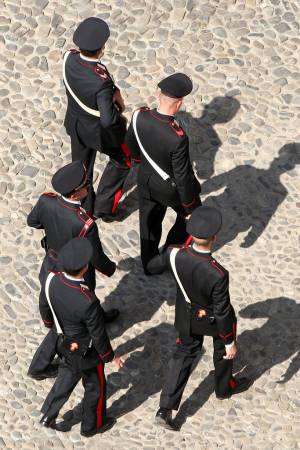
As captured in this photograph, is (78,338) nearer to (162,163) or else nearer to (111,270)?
(111,270)

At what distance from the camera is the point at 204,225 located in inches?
426

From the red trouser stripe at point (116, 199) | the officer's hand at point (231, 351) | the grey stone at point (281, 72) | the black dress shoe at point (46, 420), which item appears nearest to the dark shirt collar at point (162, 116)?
the red trouser stripe at point (116, 199)

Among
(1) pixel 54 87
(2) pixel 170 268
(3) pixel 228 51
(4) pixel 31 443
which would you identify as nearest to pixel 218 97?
(3) pixel 228 51

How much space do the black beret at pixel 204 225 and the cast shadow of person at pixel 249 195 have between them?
94.7 inches

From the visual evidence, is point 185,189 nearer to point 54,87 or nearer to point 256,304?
point 256,304

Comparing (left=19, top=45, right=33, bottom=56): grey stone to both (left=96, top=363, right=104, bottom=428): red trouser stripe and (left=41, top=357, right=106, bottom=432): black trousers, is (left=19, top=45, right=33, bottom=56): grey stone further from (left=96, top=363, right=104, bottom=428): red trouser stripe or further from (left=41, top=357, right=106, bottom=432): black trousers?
(left=96, top=363, right=104, bottom=428): red trouser stripe

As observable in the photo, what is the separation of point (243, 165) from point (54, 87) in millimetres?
2432

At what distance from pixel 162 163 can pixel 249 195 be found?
1.89 meters

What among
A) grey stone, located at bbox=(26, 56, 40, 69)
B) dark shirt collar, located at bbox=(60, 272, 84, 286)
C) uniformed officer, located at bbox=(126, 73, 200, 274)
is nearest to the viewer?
dark shirt collar, located at bbox=(60, 272, 84, 286)

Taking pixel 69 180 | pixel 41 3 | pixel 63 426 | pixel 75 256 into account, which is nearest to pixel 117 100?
pixel 69 180

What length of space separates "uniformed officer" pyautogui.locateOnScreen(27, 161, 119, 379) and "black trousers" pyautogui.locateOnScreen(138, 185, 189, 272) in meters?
0.96

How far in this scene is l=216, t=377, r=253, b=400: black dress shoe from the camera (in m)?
11.9

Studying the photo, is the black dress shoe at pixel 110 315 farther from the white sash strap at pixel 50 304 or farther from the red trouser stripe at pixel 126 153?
the red trouser stripe at pixel 126 153

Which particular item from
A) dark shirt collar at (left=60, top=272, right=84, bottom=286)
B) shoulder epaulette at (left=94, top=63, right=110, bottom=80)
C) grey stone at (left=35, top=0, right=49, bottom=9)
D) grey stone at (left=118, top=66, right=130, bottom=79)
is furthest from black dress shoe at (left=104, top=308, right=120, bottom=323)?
grey stone at (left=35, top=0, right=49, bottom=9)
